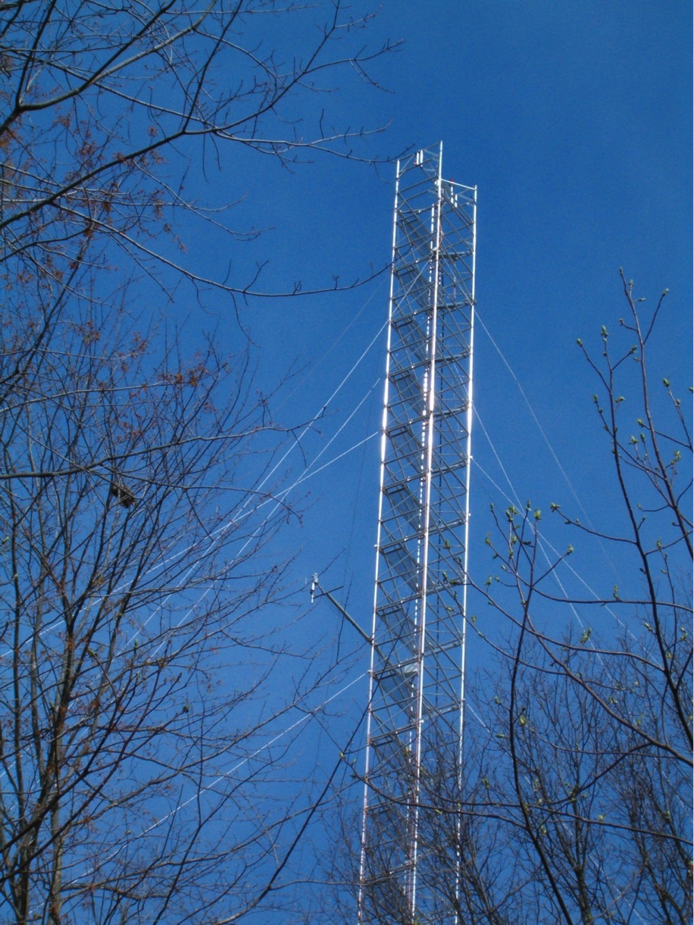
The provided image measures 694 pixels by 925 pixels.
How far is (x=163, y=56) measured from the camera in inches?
186

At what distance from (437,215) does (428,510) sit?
5469mm

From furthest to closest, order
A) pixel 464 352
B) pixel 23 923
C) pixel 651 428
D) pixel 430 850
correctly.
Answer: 1. pixel 464 352
2. pixel 430 850
3. pixel 23 923
4. pixel 651 428

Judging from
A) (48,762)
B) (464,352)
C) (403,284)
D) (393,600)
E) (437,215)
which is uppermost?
(437,215)

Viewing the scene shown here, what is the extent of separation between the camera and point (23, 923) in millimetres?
5008

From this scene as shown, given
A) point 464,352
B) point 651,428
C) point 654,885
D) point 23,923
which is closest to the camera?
point 651,428

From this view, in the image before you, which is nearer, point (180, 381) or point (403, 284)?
point (180, 381)

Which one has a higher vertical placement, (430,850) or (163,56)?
(163,56)

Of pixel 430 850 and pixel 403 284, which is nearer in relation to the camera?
pixel 430 850

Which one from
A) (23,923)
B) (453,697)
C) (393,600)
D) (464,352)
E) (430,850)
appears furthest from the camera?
(464,352)

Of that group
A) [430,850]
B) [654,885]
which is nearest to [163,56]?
[654,885]

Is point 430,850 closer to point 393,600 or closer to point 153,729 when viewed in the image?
→ point 393,600

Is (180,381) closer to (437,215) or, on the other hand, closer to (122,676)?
(122,676)

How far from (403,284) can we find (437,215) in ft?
4.23

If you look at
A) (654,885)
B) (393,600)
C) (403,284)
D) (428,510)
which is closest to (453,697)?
(393,600)
